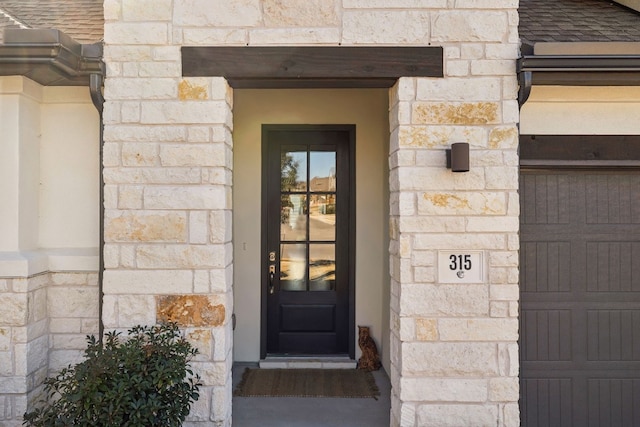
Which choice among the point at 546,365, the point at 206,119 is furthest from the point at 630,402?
the point at 206,119

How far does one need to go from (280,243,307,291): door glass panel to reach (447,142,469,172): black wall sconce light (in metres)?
2.16

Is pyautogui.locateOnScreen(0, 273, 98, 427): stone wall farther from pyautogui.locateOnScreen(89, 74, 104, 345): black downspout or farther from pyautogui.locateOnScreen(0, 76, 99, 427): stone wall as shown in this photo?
pyautogui.locateOnScreen(89, 74, 104, 345): black downspout

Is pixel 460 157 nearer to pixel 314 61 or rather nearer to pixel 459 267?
pixel 459 267

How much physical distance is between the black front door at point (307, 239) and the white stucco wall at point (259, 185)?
0.29ft

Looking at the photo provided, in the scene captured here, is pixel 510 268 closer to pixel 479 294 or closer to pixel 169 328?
pixel 479 294

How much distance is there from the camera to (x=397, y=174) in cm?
319

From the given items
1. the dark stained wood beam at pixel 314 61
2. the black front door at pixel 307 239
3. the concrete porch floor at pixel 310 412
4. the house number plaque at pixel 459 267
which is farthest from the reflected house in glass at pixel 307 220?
the house number plaque at pixel 459 267

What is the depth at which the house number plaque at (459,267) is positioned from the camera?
313 centimetres

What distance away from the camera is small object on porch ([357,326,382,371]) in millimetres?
4609

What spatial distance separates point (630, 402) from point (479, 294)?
1466mm

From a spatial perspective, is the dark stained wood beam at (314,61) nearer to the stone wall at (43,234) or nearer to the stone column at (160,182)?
the stone column at (160,182)

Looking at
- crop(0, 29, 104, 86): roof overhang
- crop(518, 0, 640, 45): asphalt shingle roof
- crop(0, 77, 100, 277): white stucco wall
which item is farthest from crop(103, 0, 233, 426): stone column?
crop(518, 0, 640, 45): asphalt shingle roof

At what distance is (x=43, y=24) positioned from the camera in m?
3.62

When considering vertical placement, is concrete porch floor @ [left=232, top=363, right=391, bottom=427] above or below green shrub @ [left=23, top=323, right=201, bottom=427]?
below
